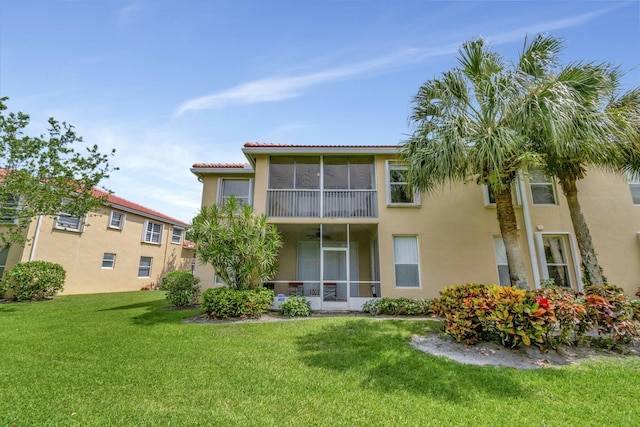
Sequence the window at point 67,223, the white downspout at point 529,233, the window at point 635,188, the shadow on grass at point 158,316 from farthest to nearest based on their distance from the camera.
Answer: the window at point 67,223 < the window at point 635,188 < the white downspout at point 529,233 < the shadow on grass at point 158,316

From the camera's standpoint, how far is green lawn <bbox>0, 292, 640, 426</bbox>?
11.8 feet

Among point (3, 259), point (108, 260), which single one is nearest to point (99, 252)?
point (108, 260)

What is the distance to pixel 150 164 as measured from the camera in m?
14.4

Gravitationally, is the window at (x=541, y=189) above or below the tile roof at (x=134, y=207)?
below

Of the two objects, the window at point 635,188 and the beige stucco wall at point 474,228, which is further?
the window at point 635,188

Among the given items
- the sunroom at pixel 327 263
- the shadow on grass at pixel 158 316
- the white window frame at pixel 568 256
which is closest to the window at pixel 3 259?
the shadow on grass at pixel 158 316

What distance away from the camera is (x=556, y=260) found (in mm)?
11305

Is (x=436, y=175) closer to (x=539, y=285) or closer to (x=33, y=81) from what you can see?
(x=539, y=285)

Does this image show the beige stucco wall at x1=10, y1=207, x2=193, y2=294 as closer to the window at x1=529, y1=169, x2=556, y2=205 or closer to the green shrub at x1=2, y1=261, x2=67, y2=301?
the green shrub at x1=2, y1=261, x2=67, y2=301

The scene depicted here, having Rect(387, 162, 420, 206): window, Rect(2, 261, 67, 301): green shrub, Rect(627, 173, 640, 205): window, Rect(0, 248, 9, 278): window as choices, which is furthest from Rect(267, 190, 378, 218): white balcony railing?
Rect(0, 248, 9, 278): window

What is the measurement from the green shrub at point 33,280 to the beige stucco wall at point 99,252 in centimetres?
116

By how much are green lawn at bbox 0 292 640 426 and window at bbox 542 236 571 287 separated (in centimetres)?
642

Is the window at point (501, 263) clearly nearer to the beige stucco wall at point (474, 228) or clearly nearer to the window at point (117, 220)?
the beige stucco wall at point (474, 228)

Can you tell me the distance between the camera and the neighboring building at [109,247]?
581 inches
